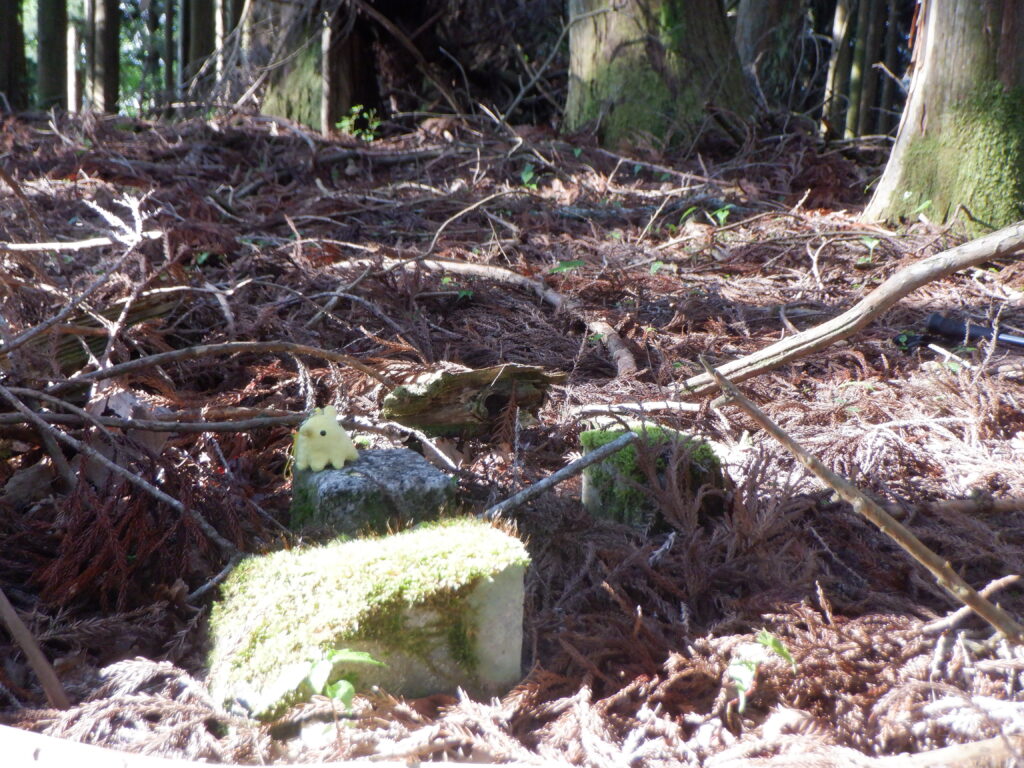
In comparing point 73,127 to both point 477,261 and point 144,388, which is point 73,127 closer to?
point 477,261

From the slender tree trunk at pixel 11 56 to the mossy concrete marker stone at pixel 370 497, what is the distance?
13.6 metres

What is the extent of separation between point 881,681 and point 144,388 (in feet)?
8.85

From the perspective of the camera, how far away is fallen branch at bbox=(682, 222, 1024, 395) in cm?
322

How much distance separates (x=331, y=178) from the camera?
24.5 ft

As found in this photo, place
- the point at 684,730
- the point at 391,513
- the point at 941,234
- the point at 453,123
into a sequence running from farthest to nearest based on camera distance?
the point at 453,123 → the point at 941,234 → the point at 391,513 → the point at 684,730

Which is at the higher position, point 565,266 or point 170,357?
point 565,266

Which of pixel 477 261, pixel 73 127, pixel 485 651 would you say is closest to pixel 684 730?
pixel 485 651

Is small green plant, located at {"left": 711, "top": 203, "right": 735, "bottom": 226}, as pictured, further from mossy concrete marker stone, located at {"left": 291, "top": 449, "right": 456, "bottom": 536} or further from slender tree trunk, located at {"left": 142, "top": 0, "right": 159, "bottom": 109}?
slender tree trunk, located at {"left": 142, "top": 0, "right": 159, "bottom": 109}

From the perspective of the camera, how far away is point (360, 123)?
30.0 feet

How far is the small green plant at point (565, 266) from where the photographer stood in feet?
16.2

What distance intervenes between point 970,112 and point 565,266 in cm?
293

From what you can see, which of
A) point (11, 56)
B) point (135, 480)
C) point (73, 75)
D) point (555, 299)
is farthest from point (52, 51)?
point (135, 480)

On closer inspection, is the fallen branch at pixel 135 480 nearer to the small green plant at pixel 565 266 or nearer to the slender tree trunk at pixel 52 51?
the small green plant at pixel 565 266

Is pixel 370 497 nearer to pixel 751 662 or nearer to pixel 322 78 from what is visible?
pixel 751 662
